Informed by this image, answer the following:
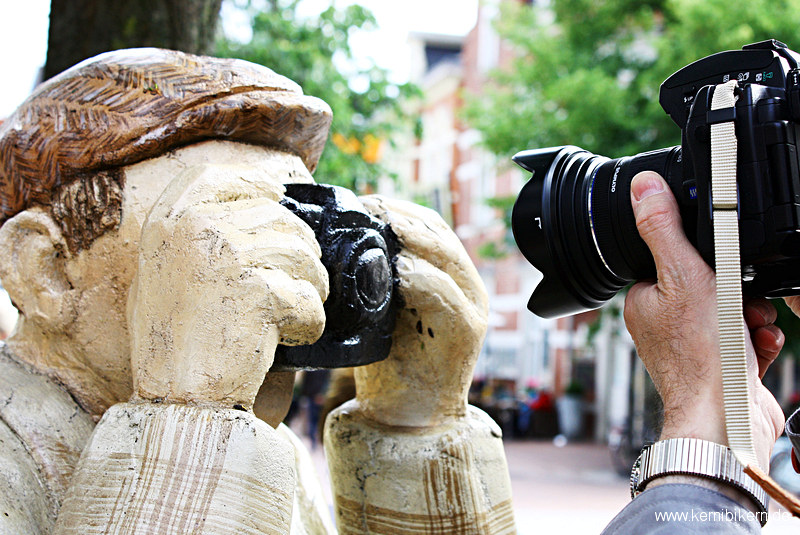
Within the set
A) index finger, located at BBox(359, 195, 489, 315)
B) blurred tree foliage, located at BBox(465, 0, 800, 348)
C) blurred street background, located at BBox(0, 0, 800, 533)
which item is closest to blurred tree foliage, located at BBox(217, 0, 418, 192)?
blurred street background, located at BBox(0, 0, 800, 533)

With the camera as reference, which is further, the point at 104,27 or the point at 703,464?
the point at 104,27

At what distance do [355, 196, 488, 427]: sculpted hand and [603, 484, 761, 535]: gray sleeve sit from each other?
45 cm

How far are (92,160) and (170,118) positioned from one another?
140 millimetres

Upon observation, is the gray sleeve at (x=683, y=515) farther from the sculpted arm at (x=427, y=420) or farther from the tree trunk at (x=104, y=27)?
the tree trunk at (x=104, y=27)

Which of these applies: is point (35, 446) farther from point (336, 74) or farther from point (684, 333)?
point (336, 74)

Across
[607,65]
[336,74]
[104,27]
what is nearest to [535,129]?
[607,65]

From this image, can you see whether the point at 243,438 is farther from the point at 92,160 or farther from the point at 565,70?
the point at 565,70

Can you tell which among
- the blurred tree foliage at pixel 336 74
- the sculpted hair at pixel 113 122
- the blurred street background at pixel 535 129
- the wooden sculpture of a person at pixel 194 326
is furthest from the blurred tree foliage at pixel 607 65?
the sculpted hair at pixel 113 122

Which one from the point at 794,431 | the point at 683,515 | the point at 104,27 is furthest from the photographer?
the point at 104,27

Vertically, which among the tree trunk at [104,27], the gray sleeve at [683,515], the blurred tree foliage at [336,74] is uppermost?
the blurred tree foliage at [336,74]

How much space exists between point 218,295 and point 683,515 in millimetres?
649

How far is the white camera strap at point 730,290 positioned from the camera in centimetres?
106

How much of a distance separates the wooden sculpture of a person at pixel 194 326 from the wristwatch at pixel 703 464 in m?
0.43

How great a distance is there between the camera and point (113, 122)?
126 cm
